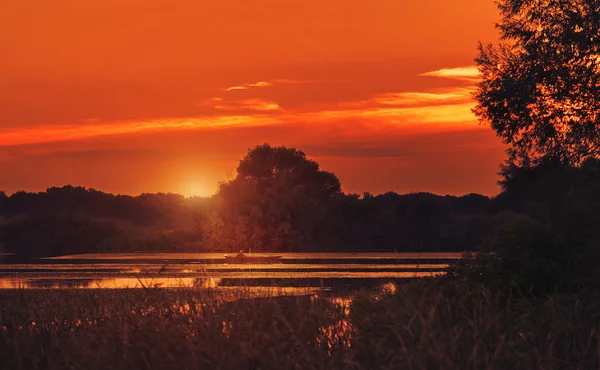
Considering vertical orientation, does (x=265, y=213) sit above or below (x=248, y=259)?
above

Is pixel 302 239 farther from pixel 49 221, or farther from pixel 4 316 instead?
pixel 4 316

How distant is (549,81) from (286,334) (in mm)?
21974

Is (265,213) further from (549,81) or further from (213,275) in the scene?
(549,81)

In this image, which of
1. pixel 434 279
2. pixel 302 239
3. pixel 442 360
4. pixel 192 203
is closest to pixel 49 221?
pixel 192 203

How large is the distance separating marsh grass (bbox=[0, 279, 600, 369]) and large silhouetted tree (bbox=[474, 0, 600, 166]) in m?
17.4

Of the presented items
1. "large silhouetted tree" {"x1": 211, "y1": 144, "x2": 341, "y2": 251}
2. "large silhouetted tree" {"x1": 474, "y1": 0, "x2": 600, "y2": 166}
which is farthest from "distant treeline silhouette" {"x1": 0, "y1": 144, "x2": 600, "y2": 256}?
"large silhouetted tree" {"x1": 474, "y1": 0, "x2": 600, "y2": 166}

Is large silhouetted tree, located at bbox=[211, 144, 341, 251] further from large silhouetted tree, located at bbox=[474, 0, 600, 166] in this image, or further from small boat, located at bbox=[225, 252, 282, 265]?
large silhouetted tree, located at bbox=[474, 0, 600, 166]

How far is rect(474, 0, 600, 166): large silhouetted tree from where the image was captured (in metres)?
32.8

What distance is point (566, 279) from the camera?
18281 mm

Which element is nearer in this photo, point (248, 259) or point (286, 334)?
point (286, 334)

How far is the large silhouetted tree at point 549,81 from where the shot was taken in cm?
3275

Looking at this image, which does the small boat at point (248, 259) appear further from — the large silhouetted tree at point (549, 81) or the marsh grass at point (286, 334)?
the marsh grass at point (286, 334)

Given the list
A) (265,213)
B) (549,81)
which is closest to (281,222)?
(265,213)

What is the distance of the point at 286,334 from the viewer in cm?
1448
